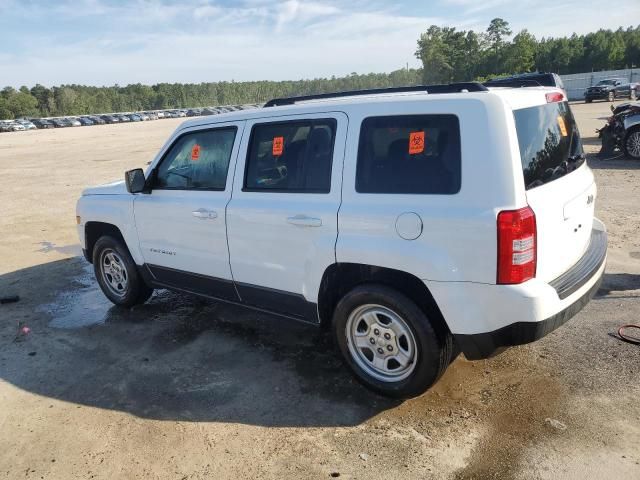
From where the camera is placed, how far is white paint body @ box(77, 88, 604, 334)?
2898mm

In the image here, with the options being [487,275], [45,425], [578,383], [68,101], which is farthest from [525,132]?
[68,101]

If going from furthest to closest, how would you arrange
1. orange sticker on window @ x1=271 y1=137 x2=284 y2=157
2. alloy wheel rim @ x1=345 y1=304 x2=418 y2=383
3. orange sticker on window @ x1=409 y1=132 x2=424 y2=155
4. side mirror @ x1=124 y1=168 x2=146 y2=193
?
side mirror @ x1=124 y1=168 x2=146 y2=193 < orange sticker on window @ x1=271 y1=137 x2=284 y2=157 < alloy wheel rim @ x1=345 y1=304 x2=418 y2=383 < orange sticker on window @ x1=409 y1=132 x2=424 y2=155

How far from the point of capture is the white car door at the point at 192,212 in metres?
4.22

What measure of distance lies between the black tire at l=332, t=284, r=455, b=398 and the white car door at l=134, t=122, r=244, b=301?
4.02ft

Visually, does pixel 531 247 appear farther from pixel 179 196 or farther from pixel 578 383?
pixel 179 196

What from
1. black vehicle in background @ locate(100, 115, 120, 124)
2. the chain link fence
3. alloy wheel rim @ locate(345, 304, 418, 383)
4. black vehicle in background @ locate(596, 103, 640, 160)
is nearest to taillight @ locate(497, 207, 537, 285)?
alloy wheel rim @ locate(345, 304, 418, 383)

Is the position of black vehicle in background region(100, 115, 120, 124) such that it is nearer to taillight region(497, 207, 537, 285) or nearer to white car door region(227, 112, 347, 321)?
white car door region(227, 112, 347, 321)

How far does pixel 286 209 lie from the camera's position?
3.72m

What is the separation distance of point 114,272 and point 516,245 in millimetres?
4224

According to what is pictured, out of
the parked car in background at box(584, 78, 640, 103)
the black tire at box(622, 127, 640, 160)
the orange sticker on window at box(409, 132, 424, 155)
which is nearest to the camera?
the orange sticker on window at box(409, 132, 424, 155)

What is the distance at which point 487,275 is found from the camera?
2920 mm

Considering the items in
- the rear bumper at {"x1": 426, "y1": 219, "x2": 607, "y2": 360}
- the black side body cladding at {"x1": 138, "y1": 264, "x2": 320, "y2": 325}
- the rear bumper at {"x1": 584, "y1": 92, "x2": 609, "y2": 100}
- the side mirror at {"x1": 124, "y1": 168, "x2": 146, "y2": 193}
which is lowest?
the rear bumper at {"x1": 584, "y1": 92, "x2": 609, "y2": 100}

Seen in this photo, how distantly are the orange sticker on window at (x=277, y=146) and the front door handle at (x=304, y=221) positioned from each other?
0.55 m

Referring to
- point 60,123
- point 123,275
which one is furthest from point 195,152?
point 60,123
